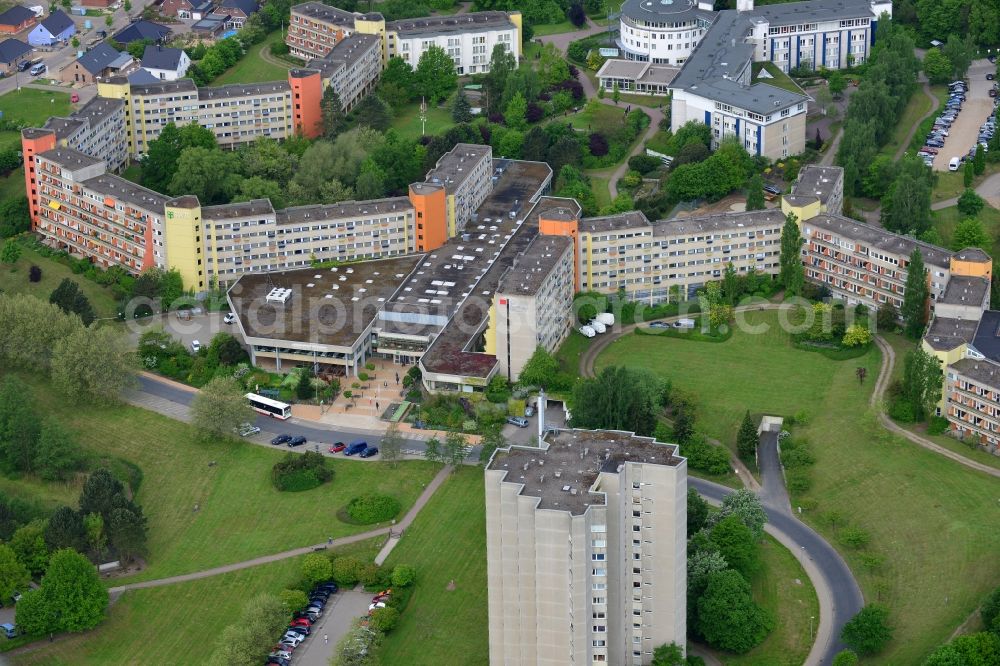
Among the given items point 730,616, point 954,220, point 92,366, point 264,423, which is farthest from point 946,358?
point 92,366

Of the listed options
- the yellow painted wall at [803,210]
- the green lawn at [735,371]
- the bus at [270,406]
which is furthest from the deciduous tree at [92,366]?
the yellow painted wall at [803,210]

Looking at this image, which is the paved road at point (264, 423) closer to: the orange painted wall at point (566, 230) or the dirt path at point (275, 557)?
the dirt path at point (275, 557)

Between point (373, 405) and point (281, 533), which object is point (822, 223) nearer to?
point (373, 405)

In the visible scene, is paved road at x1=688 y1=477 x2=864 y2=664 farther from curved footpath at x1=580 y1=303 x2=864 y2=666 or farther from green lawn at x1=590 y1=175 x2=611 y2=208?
green lawn at x1=590 y1=175 x2=611 y2=208

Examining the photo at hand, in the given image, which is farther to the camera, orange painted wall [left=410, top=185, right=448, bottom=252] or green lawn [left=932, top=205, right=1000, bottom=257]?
green lawn [left=932, top=205, right=1000, bottom=257]

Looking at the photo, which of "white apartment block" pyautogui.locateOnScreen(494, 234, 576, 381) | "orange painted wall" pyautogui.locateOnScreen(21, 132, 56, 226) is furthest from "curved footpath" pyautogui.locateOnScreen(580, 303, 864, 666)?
"orange painted wall" pyautogui.locateOnScreen(21, 132, 56, 226)
